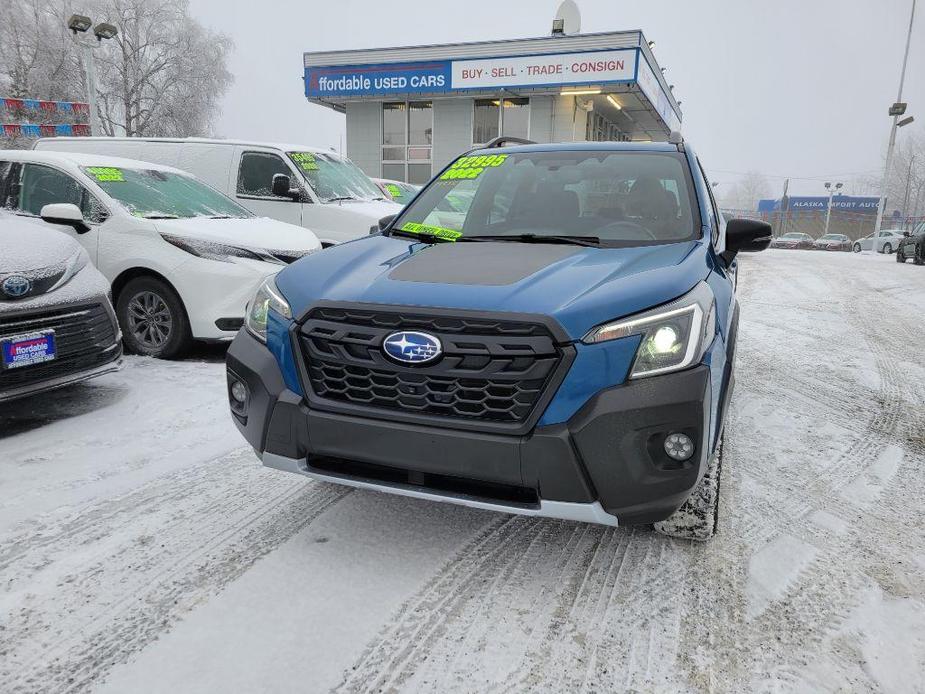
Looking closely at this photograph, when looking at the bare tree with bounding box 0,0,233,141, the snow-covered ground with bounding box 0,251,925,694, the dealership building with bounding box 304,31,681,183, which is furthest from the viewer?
the bare tree with bounding box 0,0,233,141

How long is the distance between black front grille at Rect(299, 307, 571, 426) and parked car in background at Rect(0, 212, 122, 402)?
7.38ft

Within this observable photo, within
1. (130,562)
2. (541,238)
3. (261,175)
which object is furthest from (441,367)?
(261,175)

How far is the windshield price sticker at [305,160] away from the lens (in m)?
8.41

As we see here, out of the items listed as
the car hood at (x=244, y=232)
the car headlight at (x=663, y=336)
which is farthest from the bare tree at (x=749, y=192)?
the car headlight at (x=663, y=336)

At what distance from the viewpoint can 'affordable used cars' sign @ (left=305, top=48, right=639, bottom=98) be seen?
20.4 meters

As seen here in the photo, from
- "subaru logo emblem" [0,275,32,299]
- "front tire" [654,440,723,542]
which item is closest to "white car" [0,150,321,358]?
"subaru logo emblem" [0,275,32,299]

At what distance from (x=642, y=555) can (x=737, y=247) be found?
1.65 meters

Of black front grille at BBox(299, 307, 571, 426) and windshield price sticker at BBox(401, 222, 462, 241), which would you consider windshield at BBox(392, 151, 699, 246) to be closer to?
windshield price sticker at BBox(401, 222, 462, 241)

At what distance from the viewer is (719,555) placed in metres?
2.56

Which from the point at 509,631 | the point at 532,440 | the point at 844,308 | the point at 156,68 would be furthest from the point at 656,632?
the point at 156,68

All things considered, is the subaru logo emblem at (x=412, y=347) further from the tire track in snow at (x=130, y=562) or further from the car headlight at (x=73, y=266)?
the car headlight at (x=73, y=266)

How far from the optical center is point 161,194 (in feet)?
19.4

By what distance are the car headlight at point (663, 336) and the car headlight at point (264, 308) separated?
1196 mm

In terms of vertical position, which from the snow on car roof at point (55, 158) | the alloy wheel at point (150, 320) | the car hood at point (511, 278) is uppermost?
the snow on car roof at point (55, 158)
